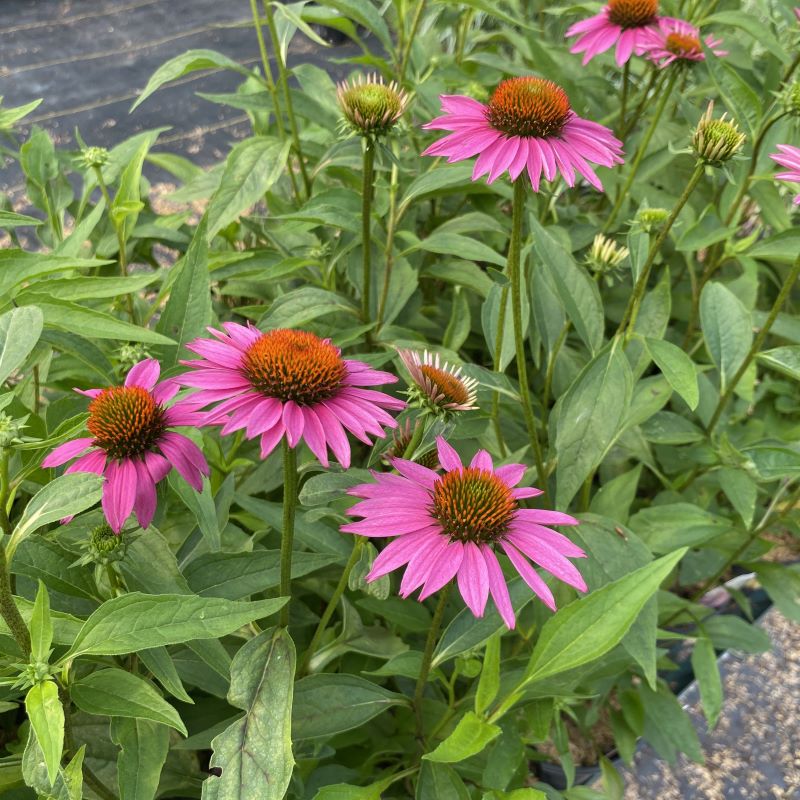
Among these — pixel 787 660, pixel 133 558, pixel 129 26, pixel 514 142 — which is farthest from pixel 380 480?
pixel 129 26

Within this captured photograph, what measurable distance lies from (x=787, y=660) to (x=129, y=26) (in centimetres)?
331

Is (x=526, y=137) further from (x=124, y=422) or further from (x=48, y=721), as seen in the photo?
(x=48, y=721)

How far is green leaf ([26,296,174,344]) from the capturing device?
0.67 metres

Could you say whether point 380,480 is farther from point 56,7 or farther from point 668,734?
point 56,7

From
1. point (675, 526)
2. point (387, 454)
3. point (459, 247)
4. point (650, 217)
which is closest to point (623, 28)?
point (650, 217)

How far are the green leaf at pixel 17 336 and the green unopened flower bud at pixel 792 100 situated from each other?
2.95 ft

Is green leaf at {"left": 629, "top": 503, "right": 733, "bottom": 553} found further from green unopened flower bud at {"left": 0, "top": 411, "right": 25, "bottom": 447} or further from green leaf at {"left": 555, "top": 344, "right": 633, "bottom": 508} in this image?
green unopened flower bud at {"left": 0, "top": 411, "right": 25, "bottom": 447}

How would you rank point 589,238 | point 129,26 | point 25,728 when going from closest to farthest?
point 25,728, point 589,238, point 129,26

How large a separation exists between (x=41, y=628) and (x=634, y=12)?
1.10 meters

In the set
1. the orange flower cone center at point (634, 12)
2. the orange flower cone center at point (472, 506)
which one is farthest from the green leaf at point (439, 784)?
the orange flower cone center at point (634, 12)

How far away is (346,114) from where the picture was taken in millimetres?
796

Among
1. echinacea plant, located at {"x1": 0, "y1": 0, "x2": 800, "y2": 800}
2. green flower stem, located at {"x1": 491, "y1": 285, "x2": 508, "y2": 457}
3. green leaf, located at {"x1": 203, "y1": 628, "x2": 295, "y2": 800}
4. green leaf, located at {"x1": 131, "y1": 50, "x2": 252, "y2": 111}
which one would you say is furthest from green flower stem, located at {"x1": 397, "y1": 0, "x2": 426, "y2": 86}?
green leaf, located at {"x1": 203, "y1": 628, "x2": 295, "y2": 800}

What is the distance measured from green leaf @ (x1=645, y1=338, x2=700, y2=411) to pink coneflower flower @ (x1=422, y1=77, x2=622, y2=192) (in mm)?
184

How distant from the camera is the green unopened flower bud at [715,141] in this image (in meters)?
0.74
